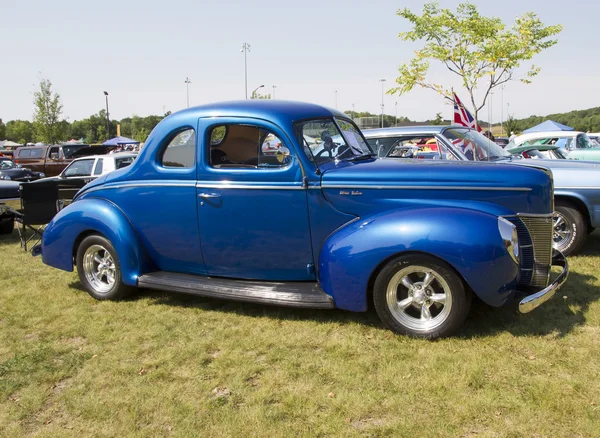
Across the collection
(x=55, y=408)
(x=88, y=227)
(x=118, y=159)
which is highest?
(x=118, y=159)

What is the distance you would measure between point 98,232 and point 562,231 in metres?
5.78

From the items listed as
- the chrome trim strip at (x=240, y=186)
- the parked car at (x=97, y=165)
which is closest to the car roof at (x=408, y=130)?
the chrome trim strip at (x=240, y=186)

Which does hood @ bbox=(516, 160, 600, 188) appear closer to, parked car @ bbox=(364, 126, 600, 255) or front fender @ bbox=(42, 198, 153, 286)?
parked car @ bbox=(364, 126, 600, 255)

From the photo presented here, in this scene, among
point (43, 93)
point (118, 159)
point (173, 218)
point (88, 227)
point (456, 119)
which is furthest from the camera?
point (43, 93)

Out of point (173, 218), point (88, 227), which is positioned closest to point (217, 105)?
point (173, 218)

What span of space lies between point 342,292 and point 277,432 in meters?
1.47

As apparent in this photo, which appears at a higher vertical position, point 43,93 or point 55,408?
point 43,93

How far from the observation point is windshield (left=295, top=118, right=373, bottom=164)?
4684 mm

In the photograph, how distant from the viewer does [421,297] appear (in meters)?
4.08

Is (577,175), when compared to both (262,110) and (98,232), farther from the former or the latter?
(98,232)

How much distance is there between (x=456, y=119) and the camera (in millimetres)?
11086

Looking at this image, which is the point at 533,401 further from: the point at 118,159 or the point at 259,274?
the point at 118,159

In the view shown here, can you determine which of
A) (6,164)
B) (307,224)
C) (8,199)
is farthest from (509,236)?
(6,164)

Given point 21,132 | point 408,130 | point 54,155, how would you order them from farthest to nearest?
point 21,132 → point 54,155 → point 408,130
